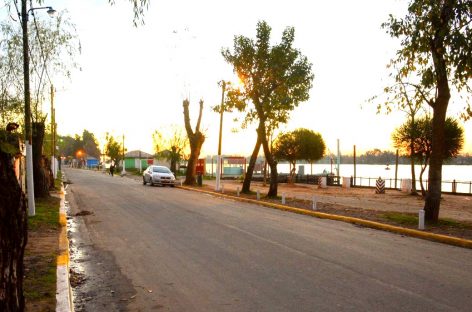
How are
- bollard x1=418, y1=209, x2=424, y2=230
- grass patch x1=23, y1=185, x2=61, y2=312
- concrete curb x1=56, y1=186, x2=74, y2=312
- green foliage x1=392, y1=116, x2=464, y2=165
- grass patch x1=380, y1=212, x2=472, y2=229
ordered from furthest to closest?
green foliage x1=392, y1=116, x2=464, y2=165 → grass patch x1=380, y1=212, x2=472, y2=229 → bollard x1=418, y1=209, x2=424, y2=230 → grass patch x1=23, y1=185, x2=61, y2=312 → concrete curb x1=56, y1=186, x2=74, y2=312

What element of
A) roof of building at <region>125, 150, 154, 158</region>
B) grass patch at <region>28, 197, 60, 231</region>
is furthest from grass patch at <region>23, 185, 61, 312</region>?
roof of building at <region>125, 150, 154, 158</region>

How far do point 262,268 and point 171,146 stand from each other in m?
57.9

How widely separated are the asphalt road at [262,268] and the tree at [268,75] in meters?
13.0

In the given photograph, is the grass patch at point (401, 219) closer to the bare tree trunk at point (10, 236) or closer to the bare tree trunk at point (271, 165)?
the bare tree trunk at point (271, 165)

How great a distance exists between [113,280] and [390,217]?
34.5 feet

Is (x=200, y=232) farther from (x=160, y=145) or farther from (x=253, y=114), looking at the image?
(x=160, y=145)

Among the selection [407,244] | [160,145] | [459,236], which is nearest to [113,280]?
[407,244]

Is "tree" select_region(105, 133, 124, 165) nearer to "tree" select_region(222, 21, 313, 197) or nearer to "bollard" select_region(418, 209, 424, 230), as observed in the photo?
"tree" select_region(222, 21, 313, 197)

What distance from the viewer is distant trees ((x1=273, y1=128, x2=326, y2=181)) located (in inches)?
2079

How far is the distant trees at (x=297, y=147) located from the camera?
52.8 meters

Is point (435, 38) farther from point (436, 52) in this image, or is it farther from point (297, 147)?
point (297, 147)

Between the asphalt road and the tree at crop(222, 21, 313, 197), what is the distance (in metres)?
13.0

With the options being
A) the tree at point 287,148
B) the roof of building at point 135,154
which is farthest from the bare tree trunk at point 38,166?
the roof of building at point 135,154

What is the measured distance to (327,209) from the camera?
17.5m
